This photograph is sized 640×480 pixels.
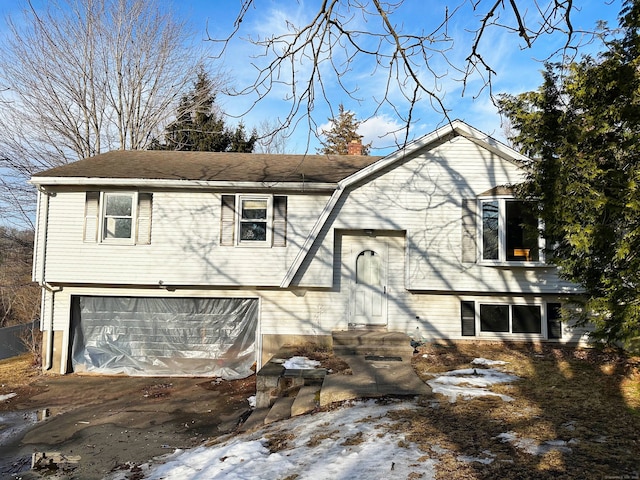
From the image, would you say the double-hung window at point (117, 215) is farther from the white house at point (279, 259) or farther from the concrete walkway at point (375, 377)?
the concrete walkway at point (375, 377)

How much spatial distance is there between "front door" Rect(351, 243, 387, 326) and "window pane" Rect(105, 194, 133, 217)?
20.4 feet

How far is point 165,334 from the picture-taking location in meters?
11.6

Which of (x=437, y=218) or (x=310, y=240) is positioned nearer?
(x=310, y=240)

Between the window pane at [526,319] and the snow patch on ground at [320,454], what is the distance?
6607 millimetres

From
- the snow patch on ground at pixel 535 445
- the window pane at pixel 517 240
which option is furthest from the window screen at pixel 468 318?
the snow patch on ground at pixel 535 445

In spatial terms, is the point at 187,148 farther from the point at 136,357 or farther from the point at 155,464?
the point at 155,464

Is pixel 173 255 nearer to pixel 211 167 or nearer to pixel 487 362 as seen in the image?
pixel 211 167

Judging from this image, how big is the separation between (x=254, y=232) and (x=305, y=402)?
5552 mm

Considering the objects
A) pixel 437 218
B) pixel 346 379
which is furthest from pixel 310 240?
pixel 346 379

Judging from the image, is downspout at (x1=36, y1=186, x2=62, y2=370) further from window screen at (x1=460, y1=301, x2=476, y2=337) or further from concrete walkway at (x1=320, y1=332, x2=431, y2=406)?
window screen at (x1=460, y1=301, x2=476, y2=337)

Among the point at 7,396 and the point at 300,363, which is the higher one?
the point at 300,363

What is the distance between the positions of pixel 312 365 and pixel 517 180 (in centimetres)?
687

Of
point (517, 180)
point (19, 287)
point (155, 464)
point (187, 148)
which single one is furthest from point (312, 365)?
point (187, 148)

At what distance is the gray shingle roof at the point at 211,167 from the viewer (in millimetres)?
10953
